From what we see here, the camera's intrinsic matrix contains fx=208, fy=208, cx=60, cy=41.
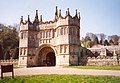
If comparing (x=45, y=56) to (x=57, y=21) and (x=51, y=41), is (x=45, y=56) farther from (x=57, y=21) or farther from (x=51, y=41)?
(x=57, y=21)

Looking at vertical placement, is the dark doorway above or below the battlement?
below

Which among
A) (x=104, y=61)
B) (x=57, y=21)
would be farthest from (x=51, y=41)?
(x=104, y=61)

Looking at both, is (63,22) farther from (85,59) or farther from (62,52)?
(85,59)

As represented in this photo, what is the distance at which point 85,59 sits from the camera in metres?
30.8

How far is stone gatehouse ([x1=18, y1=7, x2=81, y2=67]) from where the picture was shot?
29.8 m

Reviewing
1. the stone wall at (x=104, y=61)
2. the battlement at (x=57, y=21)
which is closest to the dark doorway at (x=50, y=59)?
the battlement at (x=57, y=21)

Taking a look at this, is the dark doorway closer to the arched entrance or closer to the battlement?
the arched entrance

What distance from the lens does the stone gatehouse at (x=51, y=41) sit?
2975cm

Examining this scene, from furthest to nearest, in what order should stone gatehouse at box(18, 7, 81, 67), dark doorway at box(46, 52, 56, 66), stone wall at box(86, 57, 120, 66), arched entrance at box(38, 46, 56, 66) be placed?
dark doorway at box(46, 52, 56, 66) < arched entrance at box(38, 46, 56, 66) < stone gatehouse at box(18, 7, 81, 67) < stone wall at box(86, 57, 120, 66)

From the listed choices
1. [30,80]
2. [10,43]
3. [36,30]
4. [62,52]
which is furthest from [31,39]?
[10,43]

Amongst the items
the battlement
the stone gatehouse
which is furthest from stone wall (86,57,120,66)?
the battlement

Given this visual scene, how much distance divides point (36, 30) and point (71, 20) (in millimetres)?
6589

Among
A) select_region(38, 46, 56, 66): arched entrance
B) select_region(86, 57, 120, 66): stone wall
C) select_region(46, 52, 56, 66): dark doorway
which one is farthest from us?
select_region(46, 52, 56, 66): dark doorway

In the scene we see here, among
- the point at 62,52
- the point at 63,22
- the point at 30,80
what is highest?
the point at 63,22
